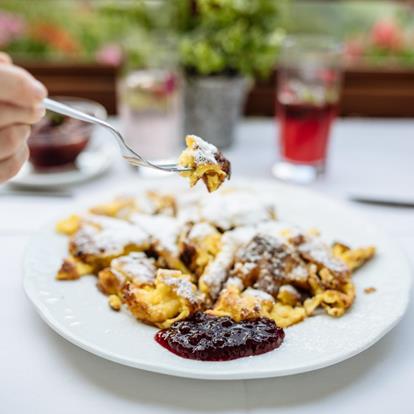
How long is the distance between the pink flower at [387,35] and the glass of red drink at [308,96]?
2.81ft

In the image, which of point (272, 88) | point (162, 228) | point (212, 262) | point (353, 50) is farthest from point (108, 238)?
point (353, 50)

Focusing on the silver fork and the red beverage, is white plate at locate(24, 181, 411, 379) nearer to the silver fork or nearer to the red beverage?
the silver fork

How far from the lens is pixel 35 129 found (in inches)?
73.7

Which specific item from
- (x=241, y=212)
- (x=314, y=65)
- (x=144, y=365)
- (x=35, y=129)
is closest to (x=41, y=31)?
(x=35, y=129)

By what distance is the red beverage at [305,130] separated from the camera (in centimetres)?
193

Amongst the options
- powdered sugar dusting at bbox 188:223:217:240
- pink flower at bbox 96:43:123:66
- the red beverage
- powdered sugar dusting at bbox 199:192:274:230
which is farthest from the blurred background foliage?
powdered sugar dusting at bbox 188:223:217:240

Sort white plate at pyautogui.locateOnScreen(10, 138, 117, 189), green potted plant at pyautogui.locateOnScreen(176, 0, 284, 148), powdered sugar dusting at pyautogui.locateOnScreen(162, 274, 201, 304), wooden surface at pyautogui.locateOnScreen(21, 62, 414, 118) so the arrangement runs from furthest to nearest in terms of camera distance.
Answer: wooden surface at pyautogui.locateOnScreen(21, 62, 414, 118) → green potted plant at pyautogui.locateOnScreen(176, 0, 284, 148) → white plate at pyautogui.locateOnScreen(10, 138, 117, 189) → powdered sugar dusting at pyautogui.locateOnScreen(162, 274, 201, 304)

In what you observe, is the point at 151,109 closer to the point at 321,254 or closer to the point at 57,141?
the point at 57,141

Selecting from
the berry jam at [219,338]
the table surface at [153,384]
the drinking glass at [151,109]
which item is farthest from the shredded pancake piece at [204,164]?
the drinking glass at [151,109]

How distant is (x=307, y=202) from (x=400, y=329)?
1.67 feet

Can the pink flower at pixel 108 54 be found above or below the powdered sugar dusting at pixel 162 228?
above

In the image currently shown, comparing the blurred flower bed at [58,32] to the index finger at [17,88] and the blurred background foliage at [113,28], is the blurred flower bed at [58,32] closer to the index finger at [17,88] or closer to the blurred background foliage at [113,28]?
the blurred background foliage at [113,28]

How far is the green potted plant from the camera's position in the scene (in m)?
1.93

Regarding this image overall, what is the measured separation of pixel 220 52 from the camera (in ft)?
6.45
